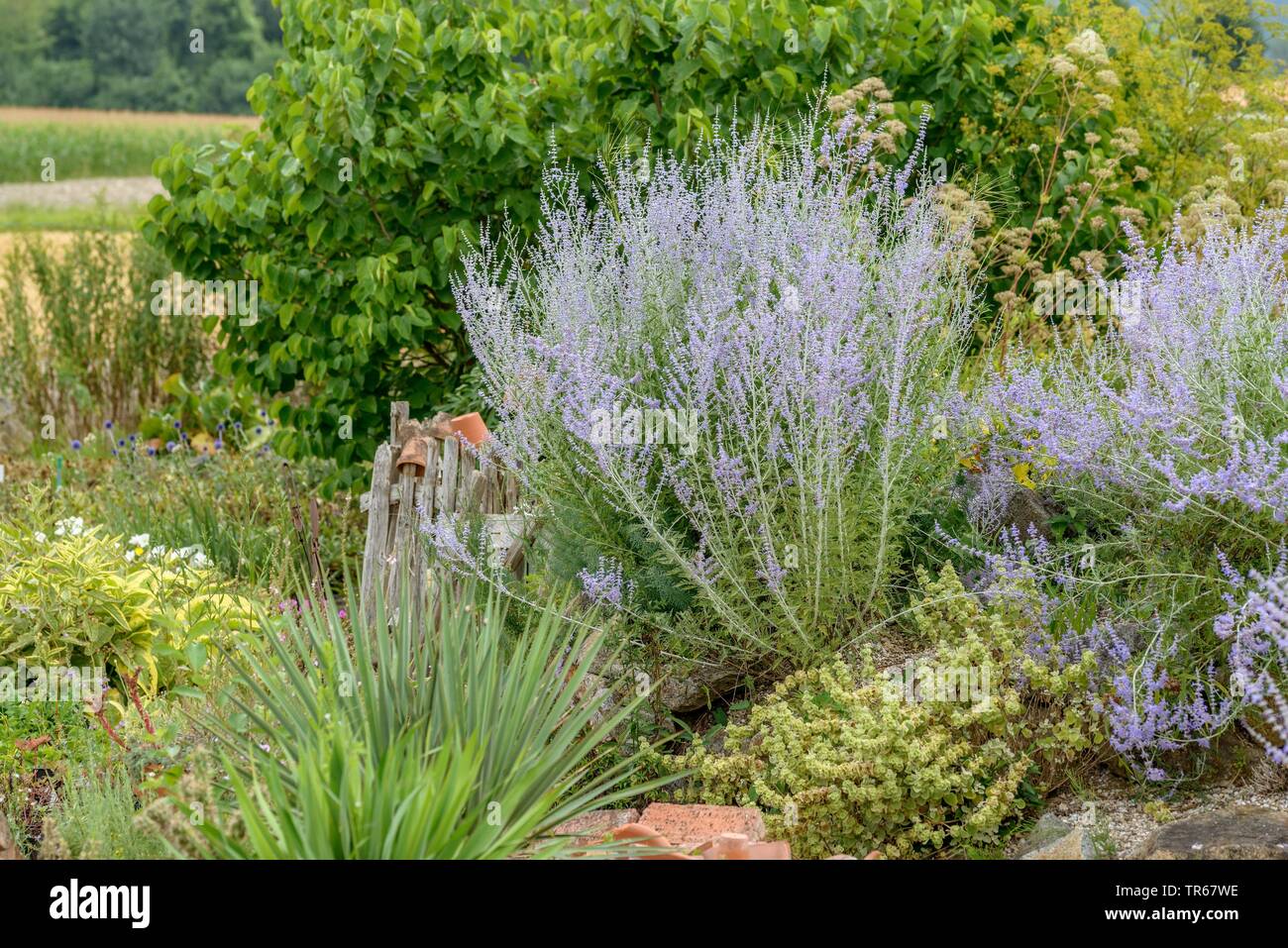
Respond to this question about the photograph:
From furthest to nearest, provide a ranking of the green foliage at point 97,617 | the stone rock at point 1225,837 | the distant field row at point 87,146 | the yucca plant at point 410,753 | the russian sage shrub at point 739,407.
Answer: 1. the distant field row at point 87,146
2. the green foliage at point 97,617
3. the russian sage shrub at point 739,407
4. the stone rock at point 1225,837
5. the yucca plant at point 410,753

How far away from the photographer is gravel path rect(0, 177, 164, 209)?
82.1ft

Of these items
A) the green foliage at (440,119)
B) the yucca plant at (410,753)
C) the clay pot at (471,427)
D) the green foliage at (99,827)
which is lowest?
the green foliage at (99,827)

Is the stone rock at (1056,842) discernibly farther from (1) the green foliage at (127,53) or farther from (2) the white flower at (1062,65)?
(1) the green foliage at (127,53)

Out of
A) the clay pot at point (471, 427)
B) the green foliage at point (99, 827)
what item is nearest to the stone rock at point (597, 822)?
the green foliage at point (99, 827)

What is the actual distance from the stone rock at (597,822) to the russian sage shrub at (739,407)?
25.4 inches

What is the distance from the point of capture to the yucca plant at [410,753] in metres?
2.89

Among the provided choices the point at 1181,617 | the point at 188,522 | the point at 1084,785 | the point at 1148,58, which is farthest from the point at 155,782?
the point at 1148,58

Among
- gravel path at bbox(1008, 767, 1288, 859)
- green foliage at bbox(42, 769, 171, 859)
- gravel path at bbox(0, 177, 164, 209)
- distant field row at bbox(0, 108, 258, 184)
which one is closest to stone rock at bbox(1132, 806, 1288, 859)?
gravel path at bbox(1008, 767, 1288, 859)

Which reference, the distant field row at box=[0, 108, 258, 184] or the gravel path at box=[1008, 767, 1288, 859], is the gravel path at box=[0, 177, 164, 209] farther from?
the gravel path at box=[1008, 767, 1288, 859]

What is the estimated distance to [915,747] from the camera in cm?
366

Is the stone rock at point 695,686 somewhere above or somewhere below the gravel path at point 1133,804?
above

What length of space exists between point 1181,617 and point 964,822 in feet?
2.85

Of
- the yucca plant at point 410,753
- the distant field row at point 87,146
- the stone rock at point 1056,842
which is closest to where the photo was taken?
the yucca plant at point 410,753

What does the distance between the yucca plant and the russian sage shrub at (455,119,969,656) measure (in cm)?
50
